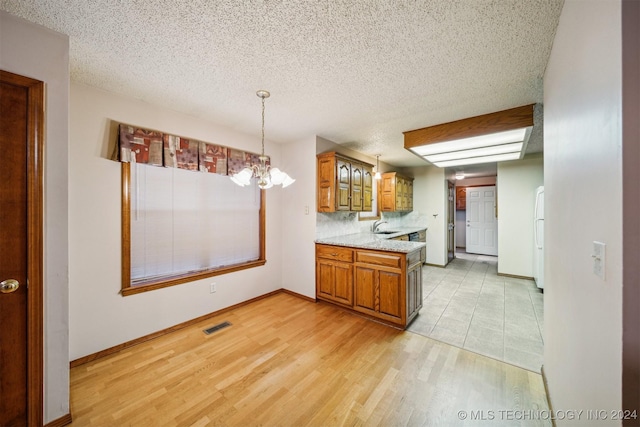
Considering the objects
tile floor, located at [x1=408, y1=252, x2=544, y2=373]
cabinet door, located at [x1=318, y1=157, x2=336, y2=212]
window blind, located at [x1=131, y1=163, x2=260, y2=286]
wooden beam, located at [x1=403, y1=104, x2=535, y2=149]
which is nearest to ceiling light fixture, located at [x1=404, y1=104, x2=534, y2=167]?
wooden beam, located at [x1=403, y1=104, x2=535, y2=149]

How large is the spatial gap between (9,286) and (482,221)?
29.3 ft

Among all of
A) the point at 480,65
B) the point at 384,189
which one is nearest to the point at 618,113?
the point at 480,65

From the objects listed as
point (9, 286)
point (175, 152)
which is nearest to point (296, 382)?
point (9, 286)

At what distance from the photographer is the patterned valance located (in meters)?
2.26

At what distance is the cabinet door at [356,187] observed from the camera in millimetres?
3694

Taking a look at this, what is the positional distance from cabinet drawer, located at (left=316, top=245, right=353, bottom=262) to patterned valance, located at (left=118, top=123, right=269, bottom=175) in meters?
1.63

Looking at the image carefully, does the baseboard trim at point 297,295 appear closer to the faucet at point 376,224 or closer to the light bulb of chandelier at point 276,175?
the light bulb of chandelier at point 276,175

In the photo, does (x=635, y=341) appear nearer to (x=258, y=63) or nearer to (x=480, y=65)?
(x=480, y=65)

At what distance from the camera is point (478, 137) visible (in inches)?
107

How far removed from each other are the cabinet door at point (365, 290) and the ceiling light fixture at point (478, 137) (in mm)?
1793

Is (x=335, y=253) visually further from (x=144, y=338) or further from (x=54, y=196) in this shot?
(x=54, y=196)

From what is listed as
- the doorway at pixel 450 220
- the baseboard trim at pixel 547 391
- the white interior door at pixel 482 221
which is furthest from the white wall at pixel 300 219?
the white interior door at pixel 482 221

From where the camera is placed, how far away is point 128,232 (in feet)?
7.56

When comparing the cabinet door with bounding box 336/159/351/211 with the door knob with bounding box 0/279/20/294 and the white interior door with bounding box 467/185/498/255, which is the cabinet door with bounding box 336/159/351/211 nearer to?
the door knob with bounding box 0/279/20/294
